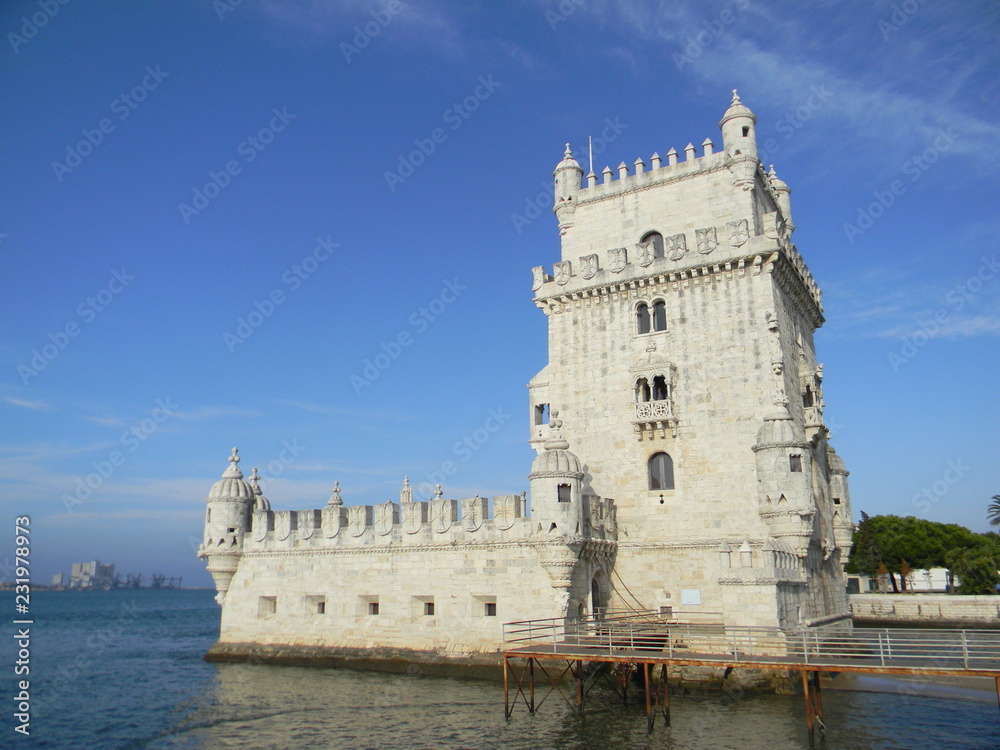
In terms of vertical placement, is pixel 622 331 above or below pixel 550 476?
above

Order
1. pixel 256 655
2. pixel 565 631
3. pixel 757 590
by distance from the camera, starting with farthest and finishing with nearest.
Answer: pixel 256 655
pixel 565 631
pixel 757 590

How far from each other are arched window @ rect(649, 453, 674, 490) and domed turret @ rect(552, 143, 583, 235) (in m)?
12.3

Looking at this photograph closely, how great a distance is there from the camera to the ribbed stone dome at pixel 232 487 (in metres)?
35.8

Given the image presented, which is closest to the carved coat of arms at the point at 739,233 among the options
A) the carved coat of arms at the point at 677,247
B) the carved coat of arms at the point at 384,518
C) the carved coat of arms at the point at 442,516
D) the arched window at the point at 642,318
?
the carved coat of arms at the point at 677,247

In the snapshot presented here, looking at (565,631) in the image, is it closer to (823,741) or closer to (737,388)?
(823,741)

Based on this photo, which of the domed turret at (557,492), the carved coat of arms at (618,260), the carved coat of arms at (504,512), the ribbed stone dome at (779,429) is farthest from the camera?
the carved coat of arms at (618,260)

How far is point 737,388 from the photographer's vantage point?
2989 cm

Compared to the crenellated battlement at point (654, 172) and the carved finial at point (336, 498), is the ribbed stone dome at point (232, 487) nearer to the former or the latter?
the carved finial at point (336, 498)

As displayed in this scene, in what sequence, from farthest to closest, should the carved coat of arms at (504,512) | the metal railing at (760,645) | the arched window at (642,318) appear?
the arched window at (642,318)
the carved coat of arms at (504,512)
the metal railing at (760,645)

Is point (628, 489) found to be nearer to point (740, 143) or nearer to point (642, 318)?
point (642, 318)

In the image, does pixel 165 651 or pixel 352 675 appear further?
pixel 165 651

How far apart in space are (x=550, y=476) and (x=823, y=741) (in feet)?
40.5

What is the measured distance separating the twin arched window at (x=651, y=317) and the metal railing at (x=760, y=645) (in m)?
12.1

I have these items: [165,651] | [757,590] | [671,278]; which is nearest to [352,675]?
[757,590]
